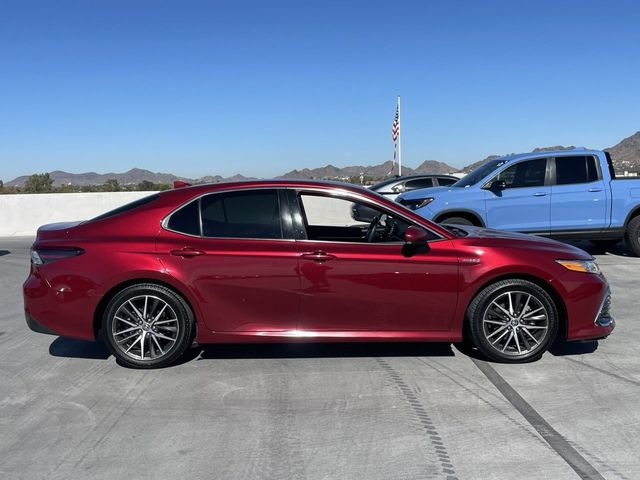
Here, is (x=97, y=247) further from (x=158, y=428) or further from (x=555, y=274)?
(x=555, y=274)

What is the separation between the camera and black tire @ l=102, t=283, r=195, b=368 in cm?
484

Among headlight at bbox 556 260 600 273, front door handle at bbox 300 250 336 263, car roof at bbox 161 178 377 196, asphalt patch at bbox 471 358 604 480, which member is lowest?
asphalt patch at bbox 471 358 604 480

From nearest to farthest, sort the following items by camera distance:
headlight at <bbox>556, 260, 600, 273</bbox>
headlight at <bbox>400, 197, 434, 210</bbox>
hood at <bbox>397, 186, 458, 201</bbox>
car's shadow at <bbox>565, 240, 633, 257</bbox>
Answer: headlight at <bbox>556, 260, 600, 273</bbox> → headlight at <bbox>400, 197, 434, 210</bbox> → hood at <bbox>397, 186, 458, 201</bbox> → car's shadow at <bbox>565, 240, 633, 257</bbox>

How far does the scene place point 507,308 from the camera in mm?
4930

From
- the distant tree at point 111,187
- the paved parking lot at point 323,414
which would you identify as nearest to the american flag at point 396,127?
the distant tree at point 111,187

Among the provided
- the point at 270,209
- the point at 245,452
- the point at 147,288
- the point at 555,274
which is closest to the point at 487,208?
the point at 555,274

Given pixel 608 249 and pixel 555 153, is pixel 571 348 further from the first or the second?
pixel 608 249

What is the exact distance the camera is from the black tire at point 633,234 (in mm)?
9969

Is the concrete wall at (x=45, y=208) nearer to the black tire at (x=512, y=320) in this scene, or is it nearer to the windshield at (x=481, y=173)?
the windshield at (x=481, y=173)

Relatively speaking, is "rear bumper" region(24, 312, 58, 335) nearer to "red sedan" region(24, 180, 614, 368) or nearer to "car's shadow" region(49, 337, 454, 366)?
"red sedan" region(24, 180, 614, 368)

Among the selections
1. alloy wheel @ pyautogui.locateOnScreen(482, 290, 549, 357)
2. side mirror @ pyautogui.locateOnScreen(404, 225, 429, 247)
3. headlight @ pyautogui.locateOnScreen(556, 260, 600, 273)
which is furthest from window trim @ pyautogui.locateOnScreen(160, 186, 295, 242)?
headlight @ pyautogui.locateOnScreen(556, 260, 600, 273)

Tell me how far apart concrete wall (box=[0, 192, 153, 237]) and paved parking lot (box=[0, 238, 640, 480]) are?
1406 centimetres

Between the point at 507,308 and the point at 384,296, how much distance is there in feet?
3.53

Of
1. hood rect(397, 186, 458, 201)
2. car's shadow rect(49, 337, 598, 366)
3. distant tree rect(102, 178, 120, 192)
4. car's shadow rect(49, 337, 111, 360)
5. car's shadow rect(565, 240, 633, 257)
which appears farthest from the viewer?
distant tree rect(102, 178, 120, 192)
